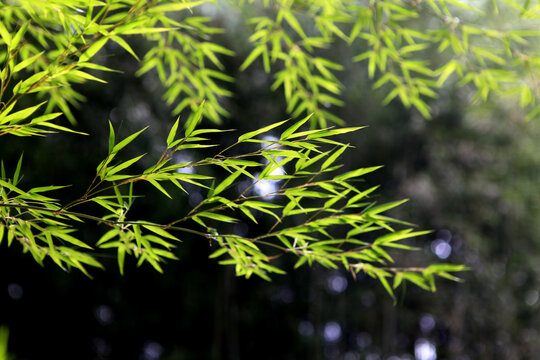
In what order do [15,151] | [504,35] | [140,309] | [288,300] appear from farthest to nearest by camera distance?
[288,300] → [140,309] → [15,151] → [504,35]

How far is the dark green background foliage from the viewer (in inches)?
199

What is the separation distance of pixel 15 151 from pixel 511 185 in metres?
5.72

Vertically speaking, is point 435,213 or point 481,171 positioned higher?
point 481,171

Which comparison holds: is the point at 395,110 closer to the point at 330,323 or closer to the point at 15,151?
the point at 330,323

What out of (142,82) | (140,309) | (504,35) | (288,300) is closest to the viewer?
(504,35)

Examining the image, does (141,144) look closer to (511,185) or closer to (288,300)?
(288,300)

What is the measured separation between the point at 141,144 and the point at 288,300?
3.46m

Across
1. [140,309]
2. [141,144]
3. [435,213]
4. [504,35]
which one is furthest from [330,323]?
[504,35]

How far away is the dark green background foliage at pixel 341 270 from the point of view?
5066 mm

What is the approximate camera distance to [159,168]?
2.73 ft

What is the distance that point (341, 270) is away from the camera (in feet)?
22.9

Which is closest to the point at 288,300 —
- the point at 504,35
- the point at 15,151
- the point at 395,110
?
the point at 395,110

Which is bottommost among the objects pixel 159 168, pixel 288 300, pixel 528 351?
pixel 528 351

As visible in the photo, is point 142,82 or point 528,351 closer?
point 142,82
